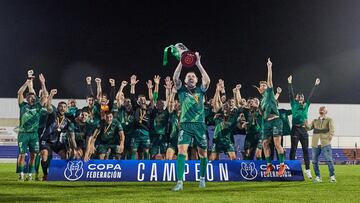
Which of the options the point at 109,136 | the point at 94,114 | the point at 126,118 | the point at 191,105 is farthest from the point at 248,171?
the point at 94,114

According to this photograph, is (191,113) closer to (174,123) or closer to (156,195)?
(156,195)

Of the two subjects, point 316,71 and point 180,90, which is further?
point 316,71

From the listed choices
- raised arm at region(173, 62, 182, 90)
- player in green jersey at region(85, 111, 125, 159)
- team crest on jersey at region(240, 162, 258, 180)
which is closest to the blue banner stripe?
team crest on jersey at region(240, 162, 258, 180)

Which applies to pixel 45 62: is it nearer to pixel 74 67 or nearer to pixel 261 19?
pixel 74 67

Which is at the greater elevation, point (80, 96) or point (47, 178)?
point (80, 96)

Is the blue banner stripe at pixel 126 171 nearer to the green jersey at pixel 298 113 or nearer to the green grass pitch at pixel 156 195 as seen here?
the green grass pitch at pixel 156 195

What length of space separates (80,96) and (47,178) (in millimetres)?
27740

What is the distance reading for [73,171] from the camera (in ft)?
39.7

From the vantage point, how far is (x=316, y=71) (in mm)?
40344

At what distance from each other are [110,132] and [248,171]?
170 inches

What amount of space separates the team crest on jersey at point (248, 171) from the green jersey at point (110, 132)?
12.7 ft

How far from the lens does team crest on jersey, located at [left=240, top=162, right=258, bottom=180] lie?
12.6 m

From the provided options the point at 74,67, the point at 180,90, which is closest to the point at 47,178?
the point at 180,90

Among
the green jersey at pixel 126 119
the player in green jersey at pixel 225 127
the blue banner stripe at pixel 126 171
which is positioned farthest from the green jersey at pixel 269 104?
the green jersey at pixel 126 119
